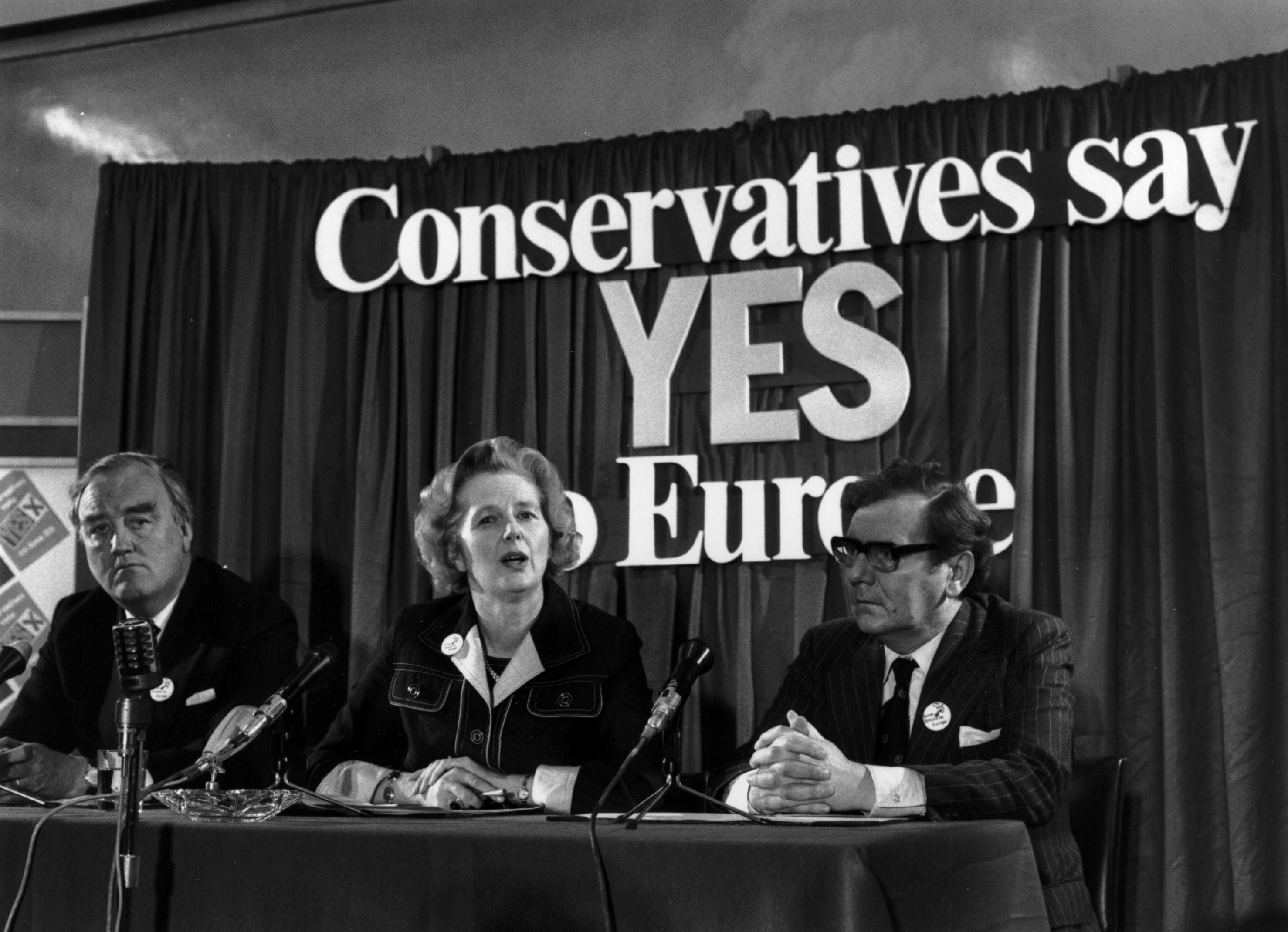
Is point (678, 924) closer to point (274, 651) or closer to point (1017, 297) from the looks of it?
point (274, 651)

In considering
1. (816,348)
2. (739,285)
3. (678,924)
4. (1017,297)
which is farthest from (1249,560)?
(678,924)

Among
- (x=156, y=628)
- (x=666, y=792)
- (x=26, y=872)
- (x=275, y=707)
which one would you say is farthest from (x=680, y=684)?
(x=156, y=628)

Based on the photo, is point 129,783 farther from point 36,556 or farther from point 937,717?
point 36,556

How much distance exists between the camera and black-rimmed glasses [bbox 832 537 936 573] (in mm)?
3240

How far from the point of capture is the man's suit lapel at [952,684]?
309cm

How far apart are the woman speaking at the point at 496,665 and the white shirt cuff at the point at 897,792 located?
890 mm

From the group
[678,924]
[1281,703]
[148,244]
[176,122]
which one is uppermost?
[176,122]

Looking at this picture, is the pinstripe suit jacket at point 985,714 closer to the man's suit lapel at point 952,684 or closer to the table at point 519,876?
the man's suit lapel at point 952,684

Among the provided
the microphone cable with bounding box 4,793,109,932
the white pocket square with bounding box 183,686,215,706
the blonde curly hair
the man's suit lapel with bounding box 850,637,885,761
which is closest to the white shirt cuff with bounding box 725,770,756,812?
the man's suit lapel with bounding box 850,637,885,761

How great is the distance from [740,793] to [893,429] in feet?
4.83

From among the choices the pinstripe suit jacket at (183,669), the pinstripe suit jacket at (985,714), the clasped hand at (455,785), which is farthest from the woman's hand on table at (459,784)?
the pinstripe suit jacket at (183,669)

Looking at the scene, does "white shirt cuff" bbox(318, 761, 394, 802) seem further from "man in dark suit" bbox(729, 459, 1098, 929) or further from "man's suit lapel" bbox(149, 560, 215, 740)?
"man in dark suit" bbox(729, 459, 1098, 929)

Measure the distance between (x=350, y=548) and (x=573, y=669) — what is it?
4.17 ft

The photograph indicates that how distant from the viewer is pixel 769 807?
254cm
